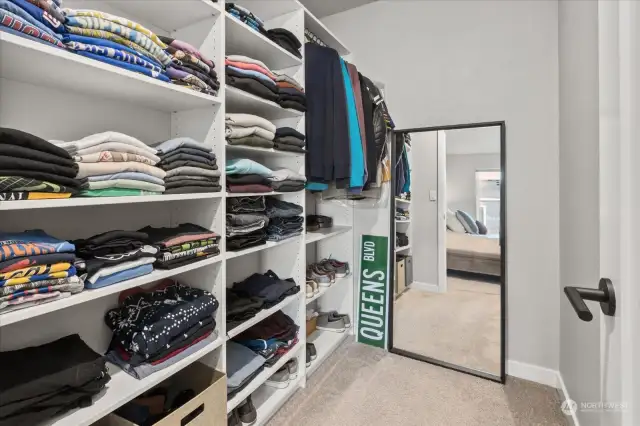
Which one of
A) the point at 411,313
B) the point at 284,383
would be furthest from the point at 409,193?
the point at 284,383

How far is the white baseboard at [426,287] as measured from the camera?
94.1 inches

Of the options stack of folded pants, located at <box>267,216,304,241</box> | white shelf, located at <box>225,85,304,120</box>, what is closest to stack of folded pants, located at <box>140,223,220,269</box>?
stack of folded pants, located at <box>267,216,304,241</box>

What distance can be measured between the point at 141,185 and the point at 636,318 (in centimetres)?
127

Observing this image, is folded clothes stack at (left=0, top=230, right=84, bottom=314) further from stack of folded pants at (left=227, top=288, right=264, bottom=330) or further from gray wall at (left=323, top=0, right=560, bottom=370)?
gray wall at (left=323, top=0, right=560, bottom=370)

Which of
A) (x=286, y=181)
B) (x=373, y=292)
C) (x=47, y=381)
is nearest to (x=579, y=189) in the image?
(x=286, y=181)

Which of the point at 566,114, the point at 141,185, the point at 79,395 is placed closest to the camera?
the point at 79,395

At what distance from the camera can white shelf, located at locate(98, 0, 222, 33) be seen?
4.15ft

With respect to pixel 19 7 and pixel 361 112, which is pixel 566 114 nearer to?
pixel 361 112

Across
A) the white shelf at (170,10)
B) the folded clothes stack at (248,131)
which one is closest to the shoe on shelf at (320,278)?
the folded clothes stack at (248,131)

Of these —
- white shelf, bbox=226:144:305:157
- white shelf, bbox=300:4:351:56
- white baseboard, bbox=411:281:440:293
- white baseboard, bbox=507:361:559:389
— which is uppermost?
white shelf, bbox=300:4:351:56

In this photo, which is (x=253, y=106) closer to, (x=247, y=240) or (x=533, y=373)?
(x=247, y=240)

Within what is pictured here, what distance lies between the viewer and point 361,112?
2.06 meters

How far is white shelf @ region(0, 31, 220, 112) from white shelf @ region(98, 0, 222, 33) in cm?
36

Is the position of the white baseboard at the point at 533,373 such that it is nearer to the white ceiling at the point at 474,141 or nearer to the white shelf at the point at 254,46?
the white ceiling at the point at 474,141
